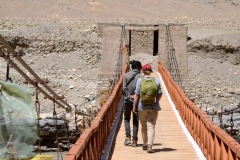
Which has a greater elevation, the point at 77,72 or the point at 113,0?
the point at 113,0

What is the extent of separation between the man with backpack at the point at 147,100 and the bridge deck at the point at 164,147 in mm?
225

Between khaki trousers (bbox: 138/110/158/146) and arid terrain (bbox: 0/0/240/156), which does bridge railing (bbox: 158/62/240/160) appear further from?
arid terrain (bbox: 0/0/240/156)

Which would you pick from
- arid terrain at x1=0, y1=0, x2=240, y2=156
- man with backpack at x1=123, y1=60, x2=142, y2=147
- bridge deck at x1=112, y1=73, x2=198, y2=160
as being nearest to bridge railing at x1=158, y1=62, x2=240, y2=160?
bridge deck at x1=112, y1=73, x2=198, y2=160

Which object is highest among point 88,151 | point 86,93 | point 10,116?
point 10,116

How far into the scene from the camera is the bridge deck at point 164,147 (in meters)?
7.84

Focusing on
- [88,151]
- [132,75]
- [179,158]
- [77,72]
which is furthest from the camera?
[77,72]

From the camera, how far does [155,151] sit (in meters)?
8.20

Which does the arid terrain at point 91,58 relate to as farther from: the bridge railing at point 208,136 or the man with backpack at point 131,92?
the man with backpack at point 131,92

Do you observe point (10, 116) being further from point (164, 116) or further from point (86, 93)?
point (86, 93)

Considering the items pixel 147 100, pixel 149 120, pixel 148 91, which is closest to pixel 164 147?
pixel 149 120

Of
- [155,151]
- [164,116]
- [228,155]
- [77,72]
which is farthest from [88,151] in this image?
[77,72]

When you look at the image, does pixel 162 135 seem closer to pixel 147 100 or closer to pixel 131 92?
pixel 131 92

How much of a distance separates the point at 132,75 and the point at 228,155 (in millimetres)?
2914

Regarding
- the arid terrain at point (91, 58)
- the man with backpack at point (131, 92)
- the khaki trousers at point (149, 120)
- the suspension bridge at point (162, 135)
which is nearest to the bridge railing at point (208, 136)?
the suspension bridge at point (162, 135)
